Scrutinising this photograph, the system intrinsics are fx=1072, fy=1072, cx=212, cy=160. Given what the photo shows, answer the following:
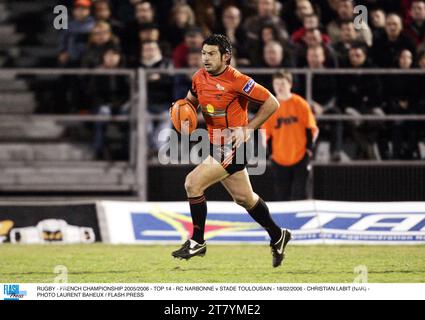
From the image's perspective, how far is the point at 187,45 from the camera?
1403 cm

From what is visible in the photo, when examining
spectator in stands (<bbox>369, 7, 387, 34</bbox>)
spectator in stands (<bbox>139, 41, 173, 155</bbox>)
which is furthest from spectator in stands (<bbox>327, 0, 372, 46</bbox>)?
spectator in stands (<bbox>139, 41, 173, 155</bbox>)

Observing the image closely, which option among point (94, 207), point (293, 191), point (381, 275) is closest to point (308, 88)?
point (293, 191)

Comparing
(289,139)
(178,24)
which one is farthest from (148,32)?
(289,139)

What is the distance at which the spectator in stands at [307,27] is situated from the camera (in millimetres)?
13922

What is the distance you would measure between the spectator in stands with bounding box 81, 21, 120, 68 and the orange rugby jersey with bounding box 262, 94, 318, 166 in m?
2.66

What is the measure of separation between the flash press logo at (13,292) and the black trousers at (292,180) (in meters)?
4.98

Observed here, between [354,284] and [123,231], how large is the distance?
436cm

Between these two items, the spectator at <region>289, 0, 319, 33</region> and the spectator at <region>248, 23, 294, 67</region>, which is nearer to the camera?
the spectator at <region>248, 23, 294, 67</region>

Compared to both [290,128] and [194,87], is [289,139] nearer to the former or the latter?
[290,128]

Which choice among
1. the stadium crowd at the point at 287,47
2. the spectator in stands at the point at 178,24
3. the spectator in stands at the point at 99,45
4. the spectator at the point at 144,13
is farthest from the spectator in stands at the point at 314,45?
the spectator in stands at the point at 99,45

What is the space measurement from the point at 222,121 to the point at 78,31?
5.55 metres

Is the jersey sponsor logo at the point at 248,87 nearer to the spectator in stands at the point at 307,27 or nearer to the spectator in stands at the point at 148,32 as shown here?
the spectator in stands at the point at 307,27

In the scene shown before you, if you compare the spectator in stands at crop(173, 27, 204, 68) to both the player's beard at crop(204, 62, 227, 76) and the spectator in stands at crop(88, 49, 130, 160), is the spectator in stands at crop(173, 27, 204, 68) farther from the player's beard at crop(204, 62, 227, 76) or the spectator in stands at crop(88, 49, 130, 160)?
the player's beard at crop(204, 62, 227, 76)

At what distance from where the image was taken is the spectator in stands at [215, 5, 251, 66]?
45.9ft
